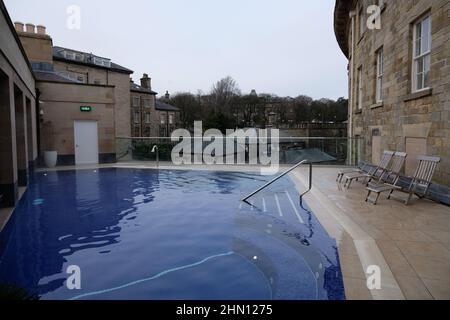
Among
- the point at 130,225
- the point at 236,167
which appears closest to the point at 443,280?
the point at 130,225

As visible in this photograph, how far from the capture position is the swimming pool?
3.93 m

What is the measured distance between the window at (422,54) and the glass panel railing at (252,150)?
5878 millimetres

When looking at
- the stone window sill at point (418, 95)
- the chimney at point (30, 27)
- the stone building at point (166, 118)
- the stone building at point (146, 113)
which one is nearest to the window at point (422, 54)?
the stone window sill at point (418, 95)

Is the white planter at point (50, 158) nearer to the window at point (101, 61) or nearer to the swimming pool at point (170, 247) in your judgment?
the swimming pool at point (170, 247)

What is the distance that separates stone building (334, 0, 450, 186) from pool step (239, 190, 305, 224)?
3.23 m

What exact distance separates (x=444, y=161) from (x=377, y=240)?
3.55 meters

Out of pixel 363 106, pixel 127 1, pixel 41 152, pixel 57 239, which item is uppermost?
pixel 127 1

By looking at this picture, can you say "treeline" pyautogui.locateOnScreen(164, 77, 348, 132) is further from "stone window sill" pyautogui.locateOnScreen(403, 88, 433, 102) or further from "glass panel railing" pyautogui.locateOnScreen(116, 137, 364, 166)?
"stone window sill" pyautogui.locateOnScreen(403, 88, 433, 102)

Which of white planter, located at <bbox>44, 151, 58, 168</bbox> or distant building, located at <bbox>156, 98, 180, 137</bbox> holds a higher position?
distant building, located at <bbox>156, 98, 180, 137</bbox>

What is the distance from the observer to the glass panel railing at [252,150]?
15.9 metres

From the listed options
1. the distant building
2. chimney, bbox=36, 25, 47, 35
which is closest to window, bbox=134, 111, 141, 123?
the distant building

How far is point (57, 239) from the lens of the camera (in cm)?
583
